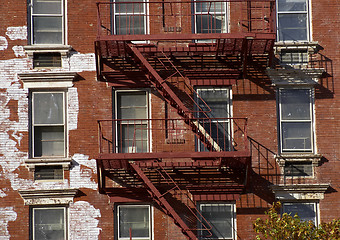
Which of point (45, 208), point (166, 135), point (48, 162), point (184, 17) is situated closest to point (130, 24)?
point (184, 17)

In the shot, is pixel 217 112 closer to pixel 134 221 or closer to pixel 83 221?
pixel 134 221

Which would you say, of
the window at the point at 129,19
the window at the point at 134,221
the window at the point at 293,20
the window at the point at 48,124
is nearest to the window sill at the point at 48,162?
the window at the point at 48,124

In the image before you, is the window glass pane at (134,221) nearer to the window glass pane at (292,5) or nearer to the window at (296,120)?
the window at (296,120)

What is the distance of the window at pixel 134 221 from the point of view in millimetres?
18328

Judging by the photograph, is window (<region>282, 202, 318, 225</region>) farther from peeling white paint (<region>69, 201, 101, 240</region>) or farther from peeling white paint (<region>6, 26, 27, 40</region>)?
peeling white paint (<region>6, 26, 27, 40</region>)

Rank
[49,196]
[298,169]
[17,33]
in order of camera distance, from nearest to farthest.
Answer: [49,196]
[298,169]
[17,33]

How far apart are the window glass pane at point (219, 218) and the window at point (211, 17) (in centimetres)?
474

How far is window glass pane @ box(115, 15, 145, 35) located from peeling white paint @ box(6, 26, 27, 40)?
8.14 feet

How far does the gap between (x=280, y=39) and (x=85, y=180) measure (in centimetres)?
644

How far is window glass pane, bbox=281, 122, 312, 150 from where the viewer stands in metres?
18.8

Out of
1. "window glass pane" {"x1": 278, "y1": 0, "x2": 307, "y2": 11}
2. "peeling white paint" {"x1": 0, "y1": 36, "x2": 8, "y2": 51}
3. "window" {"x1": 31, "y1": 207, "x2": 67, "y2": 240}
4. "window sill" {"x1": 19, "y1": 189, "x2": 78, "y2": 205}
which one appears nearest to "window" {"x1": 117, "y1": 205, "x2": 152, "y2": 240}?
"window sill" {"x1": 19, "y1": 189, "x2": 78, "y2": 205}

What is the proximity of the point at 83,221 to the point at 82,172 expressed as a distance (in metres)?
1.25

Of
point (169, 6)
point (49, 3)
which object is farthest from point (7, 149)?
point (169, 6)

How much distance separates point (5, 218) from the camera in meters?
18.2
